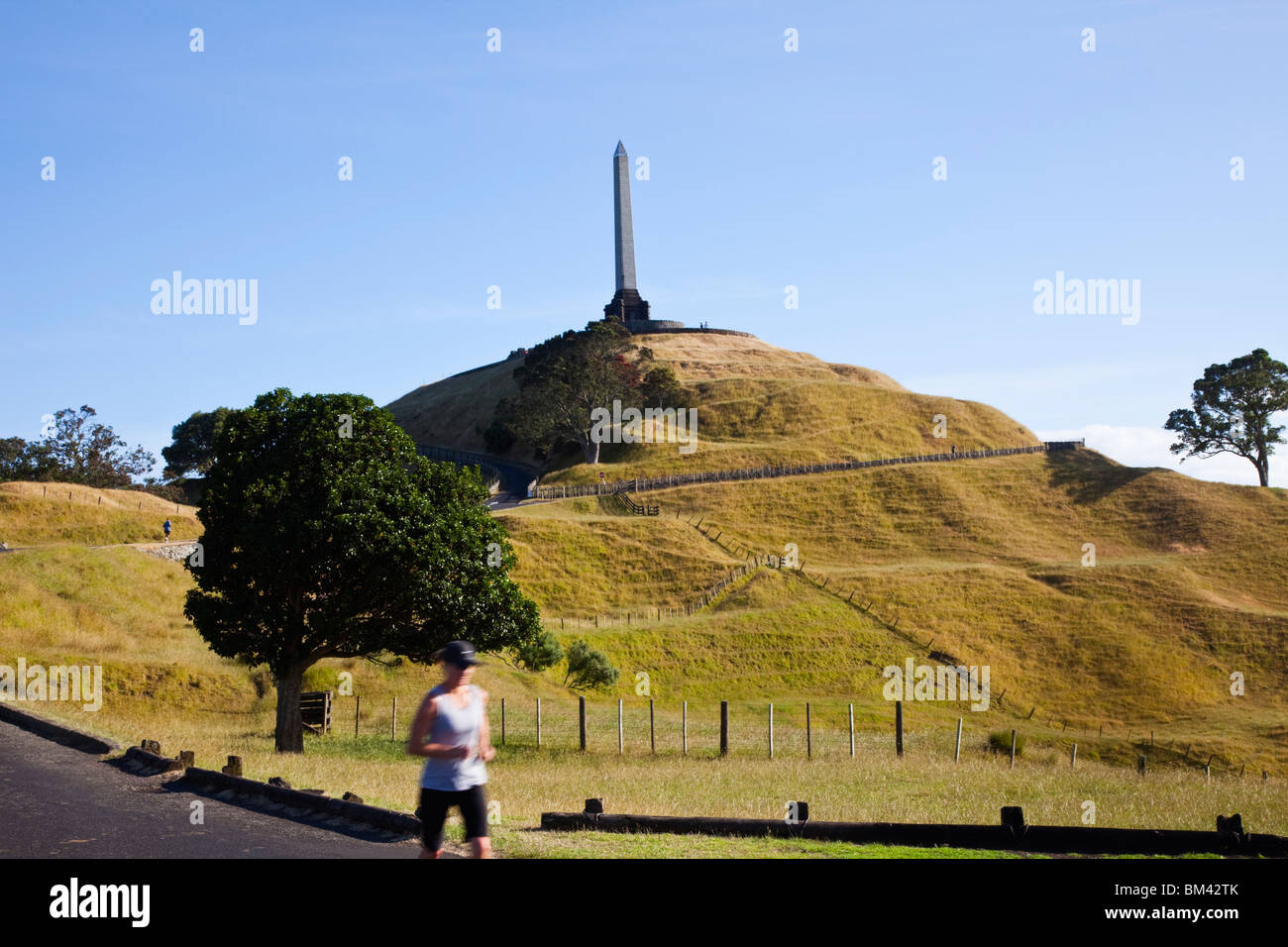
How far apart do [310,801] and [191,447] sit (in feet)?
479

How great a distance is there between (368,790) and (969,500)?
9579 cm

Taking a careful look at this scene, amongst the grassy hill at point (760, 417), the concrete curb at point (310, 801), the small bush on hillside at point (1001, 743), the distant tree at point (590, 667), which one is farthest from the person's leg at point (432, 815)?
the grassy hill at point (760, 417)

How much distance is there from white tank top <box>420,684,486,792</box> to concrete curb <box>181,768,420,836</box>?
3393 mm

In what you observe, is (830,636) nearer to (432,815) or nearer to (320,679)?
(320,679)

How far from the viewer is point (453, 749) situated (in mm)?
10188

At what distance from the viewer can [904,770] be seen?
94.7ft

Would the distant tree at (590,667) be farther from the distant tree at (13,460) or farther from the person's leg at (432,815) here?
the distant tree at (13,460)

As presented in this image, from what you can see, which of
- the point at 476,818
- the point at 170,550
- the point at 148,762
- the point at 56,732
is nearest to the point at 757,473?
the point at 170,550

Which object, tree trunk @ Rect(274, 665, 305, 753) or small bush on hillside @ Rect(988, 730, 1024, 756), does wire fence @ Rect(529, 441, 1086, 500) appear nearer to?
small bush on hillside @ Rect(988, 730, 1024, 756)

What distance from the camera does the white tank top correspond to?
33.4 feet

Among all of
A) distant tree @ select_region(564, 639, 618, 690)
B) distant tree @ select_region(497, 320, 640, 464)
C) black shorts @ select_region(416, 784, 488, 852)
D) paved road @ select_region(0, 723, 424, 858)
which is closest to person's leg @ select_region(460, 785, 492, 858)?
black shorts @ select_region(416, 784, 488, 852)

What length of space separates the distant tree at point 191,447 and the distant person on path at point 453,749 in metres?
148
